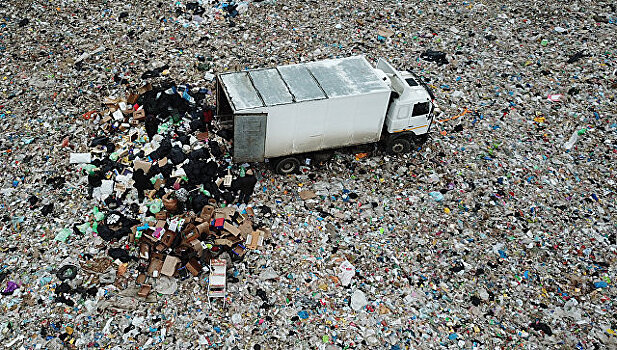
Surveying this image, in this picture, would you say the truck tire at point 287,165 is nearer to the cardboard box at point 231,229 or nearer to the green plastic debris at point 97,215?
the cardboard box at point 231,229

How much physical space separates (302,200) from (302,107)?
72.5 inches

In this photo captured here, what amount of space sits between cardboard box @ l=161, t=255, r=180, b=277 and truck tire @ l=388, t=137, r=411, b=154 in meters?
5.02

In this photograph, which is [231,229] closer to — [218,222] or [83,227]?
[218,222]

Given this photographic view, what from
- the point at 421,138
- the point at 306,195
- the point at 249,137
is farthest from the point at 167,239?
the point at 421,138

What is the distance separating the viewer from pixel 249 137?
28.8 ft


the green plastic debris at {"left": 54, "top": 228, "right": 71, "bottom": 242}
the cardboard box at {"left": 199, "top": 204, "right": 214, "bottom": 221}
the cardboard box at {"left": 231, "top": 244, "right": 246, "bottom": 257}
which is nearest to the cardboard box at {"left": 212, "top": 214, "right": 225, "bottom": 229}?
the cardboard box at {"left": 199, "top": 204, "right": 214, "bottom": 221}

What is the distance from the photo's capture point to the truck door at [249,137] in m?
8.52

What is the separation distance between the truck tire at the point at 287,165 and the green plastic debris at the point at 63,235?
13.1ft

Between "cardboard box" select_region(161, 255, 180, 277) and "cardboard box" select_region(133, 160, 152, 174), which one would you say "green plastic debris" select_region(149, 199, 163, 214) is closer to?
"cardboard box" select_region(133, 160, 152, 174)

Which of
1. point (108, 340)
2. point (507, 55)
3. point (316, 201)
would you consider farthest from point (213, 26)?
point (108, 340)

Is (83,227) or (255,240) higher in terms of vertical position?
(255,240)

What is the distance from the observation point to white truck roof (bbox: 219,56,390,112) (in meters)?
8.77

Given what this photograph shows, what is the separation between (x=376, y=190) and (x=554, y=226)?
3.45 meters

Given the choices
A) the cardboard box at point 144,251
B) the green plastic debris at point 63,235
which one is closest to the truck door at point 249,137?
the cardboard box at point 144,251
